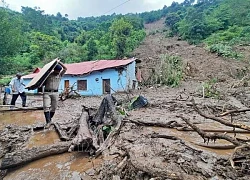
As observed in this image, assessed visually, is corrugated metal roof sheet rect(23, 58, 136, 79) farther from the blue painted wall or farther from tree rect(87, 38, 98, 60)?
tree rect(87, 38, 98, 60)

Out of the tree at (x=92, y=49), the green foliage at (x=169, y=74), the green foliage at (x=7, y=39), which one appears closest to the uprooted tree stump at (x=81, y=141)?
the green foliage at (x=169, y=74)

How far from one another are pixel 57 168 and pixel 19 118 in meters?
5.26

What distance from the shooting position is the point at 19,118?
8570 millimetres

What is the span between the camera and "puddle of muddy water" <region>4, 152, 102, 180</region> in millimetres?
3869

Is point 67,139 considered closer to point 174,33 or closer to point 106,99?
point 106,99

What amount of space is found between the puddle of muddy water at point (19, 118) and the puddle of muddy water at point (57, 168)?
3.51 m

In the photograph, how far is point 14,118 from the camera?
28.2 feet

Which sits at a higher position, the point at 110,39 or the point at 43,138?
the point at 110,39

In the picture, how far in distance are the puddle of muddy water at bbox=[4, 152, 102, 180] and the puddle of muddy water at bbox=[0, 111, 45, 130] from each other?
11.5 feet

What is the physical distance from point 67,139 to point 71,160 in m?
0.88

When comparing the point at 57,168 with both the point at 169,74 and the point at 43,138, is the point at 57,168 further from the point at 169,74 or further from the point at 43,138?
the point at 169,74

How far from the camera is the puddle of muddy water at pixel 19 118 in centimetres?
775

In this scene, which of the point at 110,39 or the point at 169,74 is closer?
the point at 169,74

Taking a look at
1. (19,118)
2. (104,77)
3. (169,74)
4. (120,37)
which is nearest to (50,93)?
(19,118)
